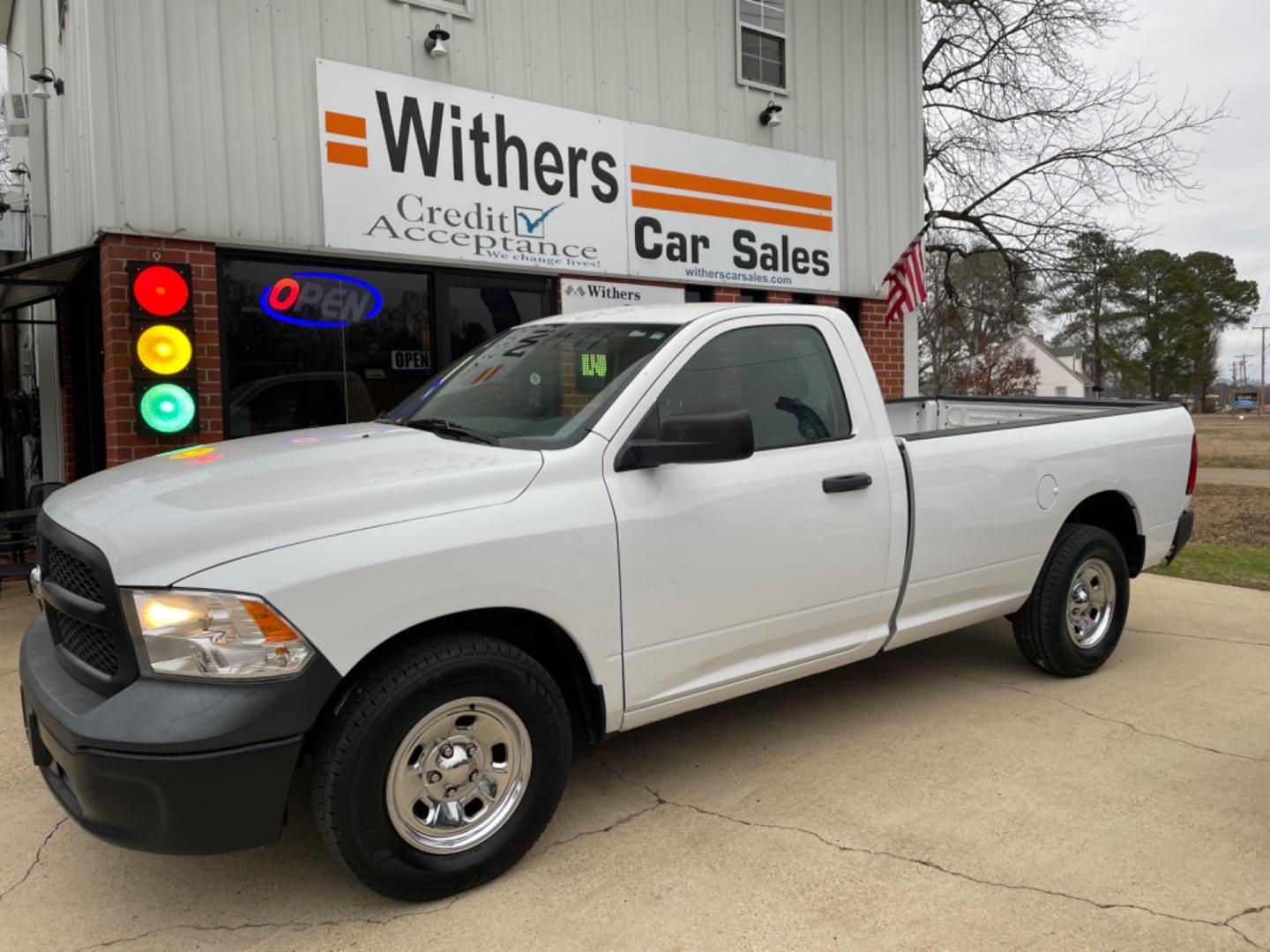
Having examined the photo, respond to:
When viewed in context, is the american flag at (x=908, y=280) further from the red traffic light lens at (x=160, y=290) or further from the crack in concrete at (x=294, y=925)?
the crack in concrete at (x=294, y=925)

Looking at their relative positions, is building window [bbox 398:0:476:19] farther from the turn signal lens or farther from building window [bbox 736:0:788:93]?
the turn signal lens

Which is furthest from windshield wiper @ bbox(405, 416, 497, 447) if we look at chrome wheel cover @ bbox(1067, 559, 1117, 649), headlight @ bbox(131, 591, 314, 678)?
chrome wheel cover @ bbox(1067, 559, 1117, 649)

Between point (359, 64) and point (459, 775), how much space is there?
6.08 m

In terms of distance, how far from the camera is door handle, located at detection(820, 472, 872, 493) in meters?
3.68

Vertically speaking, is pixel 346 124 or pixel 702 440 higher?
pixel 346 124

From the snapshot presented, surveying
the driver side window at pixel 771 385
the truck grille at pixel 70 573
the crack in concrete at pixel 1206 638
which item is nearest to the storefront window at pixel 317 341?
the truck grille at pixel 70 573

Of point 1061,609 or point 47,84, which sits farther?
point 47,84

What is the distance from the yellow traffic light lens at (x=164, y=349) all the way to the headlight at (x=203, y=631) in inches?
176

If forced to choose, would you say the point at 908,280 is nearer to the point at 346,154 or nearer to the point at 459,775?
the point at 346,154

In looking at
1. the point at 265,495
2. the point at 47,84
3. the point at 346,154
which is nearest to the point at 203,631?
the point at 265,495

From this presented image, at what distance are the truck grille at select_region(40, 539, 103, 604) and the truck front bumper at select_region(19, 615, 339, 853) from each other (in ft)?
1.01

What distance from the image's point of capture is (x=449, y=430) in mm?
3537

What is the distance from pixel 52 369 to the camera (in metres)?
10.2

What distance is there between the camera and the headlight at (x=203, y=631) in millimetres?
2457
